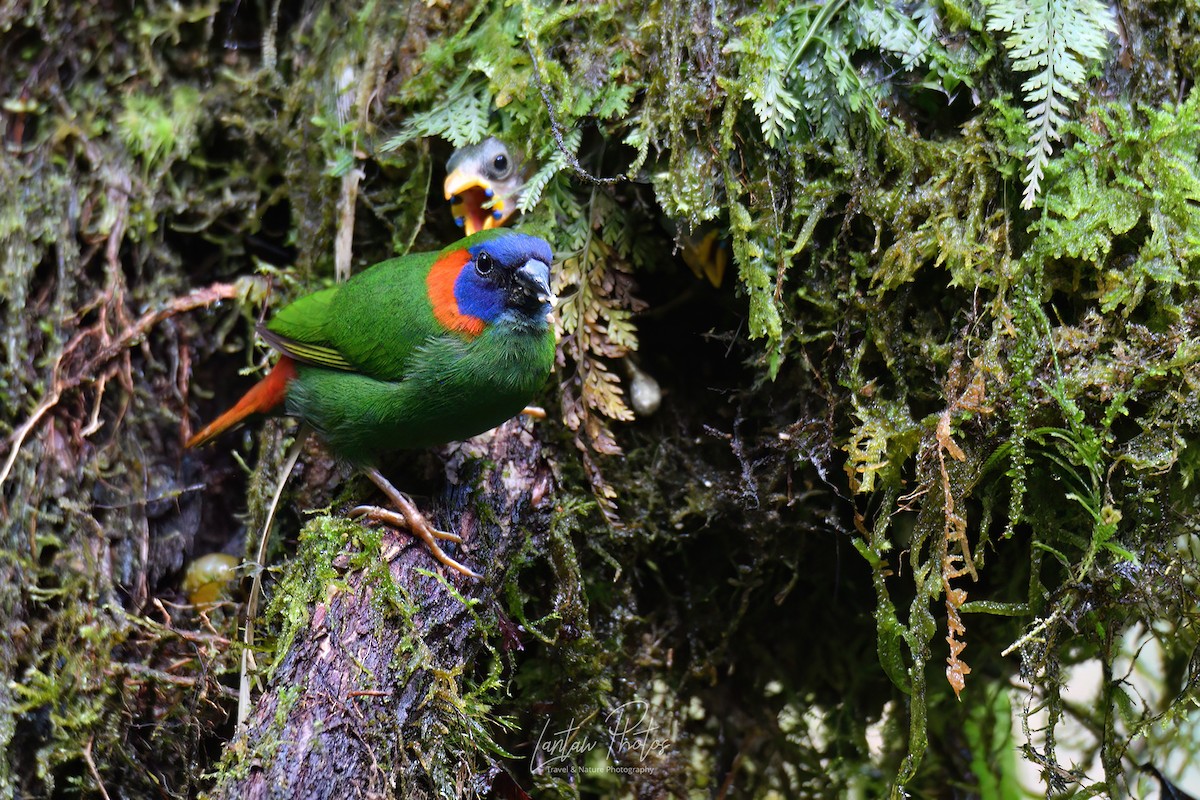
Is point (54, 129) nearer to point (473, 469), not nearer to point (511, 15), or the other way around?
point (511, 15)

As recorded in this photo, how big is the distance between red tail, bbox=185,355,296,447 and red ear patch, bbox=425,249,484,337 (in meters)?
0.57

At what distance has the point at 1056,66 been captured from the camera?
2732 millimetres

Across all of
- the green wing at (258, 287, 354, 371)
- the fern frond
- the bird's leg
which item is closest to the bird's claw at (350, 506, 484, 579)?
the bird's leg

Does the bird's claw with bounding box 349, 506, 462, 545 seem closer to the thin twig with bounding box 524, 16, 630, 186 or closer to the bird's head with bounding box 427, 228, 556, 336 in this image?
the bird's head with bounding box 427, 228, 556, 336

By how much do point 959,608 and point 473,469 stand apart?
4.81ft

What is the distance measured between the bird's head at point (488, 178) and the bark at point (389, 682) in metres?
0.96

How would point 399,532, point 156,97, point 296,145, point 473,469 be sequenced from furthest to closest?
→ point 156,97 → point 296,145 → point 473,469 → point 399,532

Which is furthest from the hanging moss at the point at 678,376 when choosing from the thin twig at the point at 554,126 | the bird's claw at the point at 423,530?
the bird's claw at the point at 423,530

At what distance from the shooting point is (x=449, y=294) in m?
2.97

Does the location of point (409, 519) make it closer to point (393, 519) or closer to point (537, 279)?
point (393, 519)

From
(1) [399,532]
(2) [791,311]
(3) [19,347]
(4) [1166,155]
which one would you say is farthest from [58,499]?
(4) [1166,155]

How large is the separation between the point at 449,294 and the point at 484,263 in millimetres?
157

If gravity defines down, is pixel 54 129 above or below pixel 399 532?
above

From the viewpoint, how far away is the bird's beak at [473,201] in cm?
321
